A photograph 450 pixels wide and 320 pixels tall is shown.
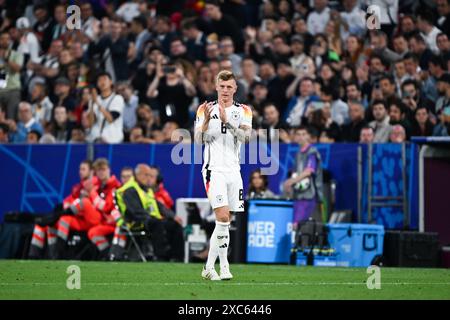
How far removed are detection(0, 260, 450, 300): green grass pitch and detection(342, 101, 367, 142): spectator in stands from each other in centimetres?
410

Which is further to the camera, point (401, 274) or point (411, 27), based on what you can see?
point (411, 27)

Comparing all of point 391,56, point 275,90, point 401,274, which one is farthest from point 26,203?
point 401,274

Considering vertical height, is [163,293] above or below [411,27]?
below

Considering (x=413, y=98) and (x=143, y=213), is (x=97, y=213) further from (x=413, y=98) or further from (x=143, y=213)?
(x=413, y=98)

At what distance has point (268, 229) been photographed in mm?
20797

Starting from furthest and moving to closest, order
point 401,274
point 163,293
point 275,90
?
point 275,90, point 401,274, point 163,293

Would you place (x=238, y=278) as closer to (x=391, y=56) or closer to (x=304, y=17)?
(x=391, y=56)

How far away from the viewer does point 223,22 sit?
25.6 metres

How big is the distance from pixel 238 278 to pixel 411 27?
372 inches

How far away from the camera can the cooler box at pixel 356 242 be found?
20.0 m

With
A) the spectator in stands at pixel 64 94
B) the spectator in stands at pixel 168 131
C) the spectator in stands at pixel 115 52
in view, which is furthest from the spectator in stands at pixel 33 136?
the spectator in stands at pixel 168 131

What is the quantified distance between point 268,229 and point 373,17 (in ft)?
17.1

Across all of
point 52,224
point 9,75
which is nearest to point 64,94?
point 9,75

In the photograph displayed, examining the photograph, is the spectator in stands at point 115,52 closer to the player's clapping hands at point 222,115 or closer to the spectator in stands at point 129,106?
the spectator in stands at point 129,106
